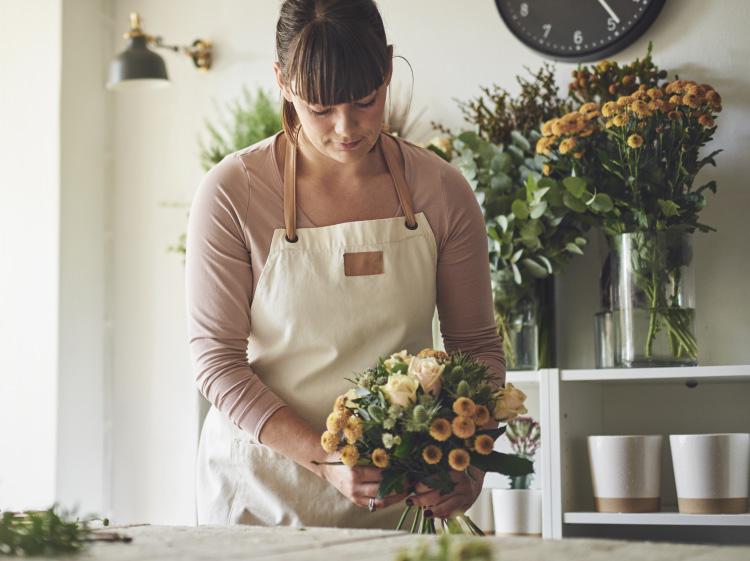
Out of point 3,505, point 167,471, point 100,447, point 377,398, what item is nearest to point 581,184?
point 377,398

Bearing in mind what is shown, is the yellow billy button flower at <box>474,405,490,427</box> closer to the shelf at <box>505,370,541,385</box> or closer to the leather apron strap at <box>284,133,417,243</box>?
the leather apron strap at <box>284,133,417,243</box>

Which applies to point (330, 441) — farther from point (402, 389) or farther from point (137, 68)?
point (137, 68)

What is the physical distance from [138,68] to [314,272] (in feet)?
5.22

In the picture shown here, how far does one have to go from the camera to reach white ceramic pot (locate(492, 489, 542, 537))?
207 centimetres

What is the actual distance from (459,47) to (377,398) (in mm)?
1650

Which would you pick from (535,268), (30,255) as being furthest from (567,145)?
(30,255)

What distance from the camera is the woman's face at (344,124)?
1.37 m

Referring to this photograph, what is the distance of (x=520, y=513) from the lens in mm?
2070

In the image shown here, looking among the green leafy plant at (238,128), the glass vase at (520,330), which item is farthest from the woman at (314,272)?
the green leafy plant at (238,128)

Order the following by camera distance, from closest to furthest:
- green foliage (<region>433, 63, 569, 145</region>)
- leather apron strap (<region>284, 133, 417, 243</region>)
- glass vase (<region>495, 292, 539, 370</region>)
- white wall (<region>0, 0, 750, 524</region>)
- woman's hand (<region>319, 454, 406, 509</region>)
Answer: woman's hand (<region>319, 454, 406, 509</region>) < leather apron strap (<region>284, 133, 417, 243</region>) < glass vase (<region>495, 292, 539, 370</region>) < green foliage (<region>433, 63, 569, 145</region>) < white wall (<region>0, 0, 750, 524</region>)

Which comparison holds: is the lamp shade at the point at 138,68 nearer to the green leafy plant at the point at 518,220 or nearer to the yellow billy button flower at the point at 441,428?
the green leafy plant at the point at 518,220

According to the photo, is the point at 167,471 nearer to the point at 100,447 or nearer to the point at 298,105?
the point at 100,447

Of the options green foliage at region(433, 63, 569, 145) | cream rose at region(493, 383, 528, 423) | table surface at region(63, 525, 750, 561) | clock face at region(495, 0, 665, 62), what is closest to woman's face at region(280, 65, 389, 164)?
cream rose at region(493, 383, 528, 423)

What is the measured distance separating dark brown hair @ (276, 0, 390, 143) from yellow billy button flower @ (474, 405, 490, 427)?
51cm
